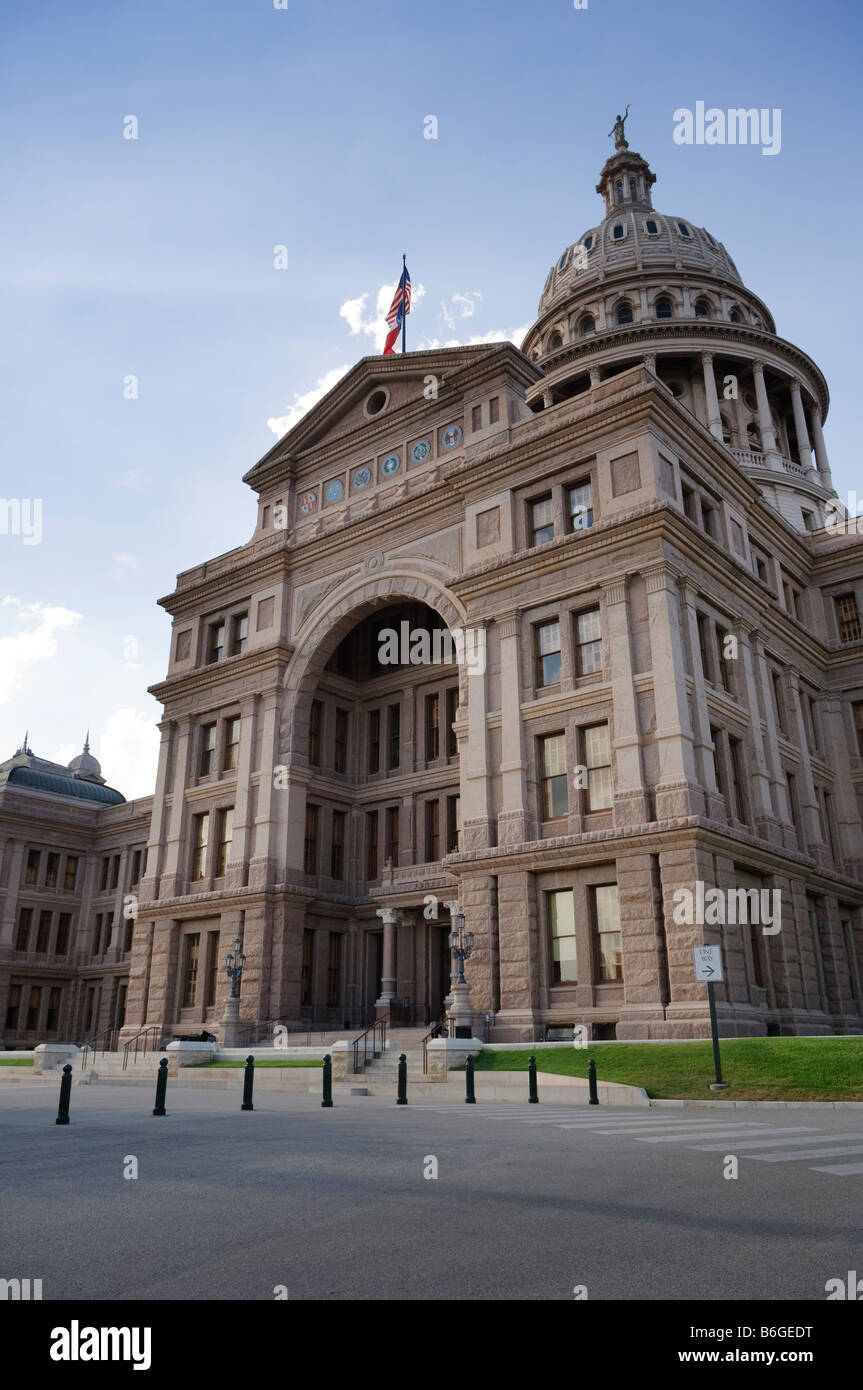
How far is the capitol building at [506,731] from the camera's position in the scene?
27.8 meters

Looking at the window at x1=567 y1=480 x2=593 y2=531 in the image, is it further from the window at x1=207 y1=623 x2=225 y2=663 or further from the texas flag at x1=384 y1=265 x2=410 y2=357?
the window at x1=207 y1=623 x2=225 y2=663

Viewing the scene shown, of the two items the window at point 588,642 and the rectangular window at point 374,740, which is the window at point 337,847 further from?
the window at point 588,642

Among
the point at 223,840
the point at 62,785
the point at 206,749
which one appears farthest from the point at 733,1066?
the point at 62,785

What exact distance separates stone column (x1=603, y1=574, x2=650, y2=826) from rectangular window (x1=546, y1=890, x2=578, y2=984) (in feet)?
10.2

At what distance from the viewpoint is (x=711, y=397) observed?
60031mm

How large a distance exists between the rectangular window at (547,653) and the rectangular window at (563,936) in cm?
659

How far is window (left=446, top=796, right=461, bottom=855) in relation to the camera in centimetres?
3944

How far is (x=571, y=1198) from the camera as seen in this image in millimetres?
7973

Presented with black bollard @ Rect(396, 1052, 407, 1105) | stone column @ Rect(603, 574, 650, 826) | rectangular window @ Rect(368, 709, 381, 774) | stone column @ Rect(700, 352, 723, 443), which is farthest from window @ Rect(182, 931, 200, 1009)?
stone column @ Rect(700, 352, 723, 443)

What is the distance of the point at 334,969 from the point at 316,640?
13.1m

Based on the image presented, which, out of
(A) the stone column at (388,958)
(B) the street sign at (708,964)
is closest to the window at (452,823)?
(A) the stone column at (388,958)
